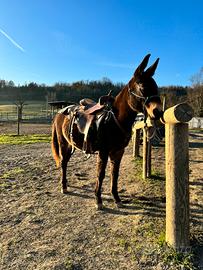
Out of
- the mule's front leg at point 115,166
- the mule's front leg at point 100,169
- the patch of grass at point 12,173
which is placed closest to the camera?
the mule's front leg at point 100,169

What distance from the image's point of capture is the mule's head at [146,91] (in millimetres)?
3267

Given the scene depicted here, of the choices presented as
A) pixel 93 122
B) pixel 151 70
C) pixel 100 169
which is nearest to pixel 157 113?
pixel 151 70

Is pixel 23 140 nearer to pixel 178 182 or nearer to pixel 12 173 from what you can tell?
pixel 12 173

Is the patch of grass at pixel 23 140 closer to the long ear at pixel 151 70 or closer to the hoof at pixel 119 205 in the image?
the hoof at pixel 119 205

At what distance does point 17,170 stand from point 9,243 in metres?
4.11

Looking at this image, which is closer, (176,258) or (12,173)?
(176,258)

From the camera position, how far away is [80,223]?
151 inches

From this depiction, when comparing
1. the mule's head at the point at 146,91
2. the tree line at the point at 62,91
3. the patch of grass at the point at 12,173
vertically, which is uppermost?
the tree line at the point at 62,91

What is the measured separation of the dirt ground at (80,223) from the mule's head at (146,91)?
5.04 feet

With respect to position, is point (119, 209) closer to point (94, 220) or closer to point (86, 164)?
point (94, 220)

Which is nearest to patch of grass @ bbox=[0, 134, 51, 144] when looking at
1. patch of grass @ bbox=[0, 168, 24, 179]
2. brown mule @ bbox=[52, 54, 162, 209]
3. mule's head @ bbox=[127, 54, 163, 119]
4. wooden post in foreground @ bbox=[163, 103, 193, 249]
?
patch of grass @ bbox=[0, 168, 24, 179]

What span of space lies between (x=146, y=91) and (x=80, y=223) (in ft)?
6.63

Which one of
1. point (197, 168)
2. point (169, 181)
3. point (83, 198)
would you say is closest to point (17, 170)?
point (83, 198)

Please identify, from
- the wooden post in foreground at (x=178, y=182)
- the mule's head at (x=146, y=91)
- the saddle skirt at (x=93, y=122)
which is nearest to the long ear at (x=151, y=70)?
the mule's head at (x=146, y=91)
